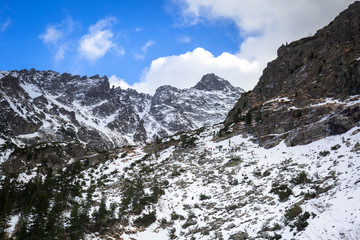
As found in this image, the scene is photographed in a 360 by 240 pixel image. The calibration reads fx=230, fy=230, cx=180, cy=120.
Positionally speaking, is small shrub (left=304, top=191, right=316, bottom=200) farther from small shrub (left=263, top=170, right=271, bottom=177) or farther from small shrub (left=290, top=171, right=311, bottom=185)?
small shrub (left=263, top=170, right=271, bottom=177)

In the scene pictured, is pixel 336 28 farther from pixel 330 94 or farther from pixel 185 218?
pixel 185 218

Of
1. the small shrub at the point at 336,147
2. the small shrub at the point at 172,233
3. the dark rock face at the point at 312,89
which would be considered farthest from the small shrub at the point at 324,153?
the small shrub at the point at 172,233

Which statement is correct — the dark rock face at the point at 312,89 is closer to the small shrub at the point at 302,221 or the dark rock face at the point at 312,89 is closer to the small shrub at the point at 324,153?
the small shrub at the point at 324,153

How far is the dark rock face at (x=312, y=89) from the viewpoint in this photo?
2838cm

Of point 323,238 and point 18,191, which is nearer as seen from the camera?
point 323,238

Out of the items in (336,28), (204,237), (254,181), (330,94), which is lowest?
(204,237)

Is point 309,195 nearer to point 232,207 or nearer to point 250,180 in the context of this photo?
point 232,207

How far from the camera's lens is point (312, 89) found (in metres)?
38.1

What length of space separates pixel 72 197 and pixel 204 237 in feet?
62.0

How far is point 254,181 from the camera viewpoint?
2373 centimetres

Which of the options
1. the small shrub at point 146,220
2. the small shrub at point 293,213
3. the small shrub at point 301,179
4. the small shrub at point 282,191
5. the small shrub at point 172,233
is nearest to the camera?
the small shrub at point 293,213

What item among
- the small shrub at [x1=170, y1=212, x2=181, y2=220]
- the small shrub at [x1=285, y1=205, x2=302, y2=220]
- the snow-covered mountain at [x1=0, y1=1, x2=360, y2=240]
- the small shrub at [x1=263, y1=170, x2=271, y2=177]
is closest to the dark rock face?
the snow-covered mountain at [x1=0, y1=1, x2=360, y2=240]

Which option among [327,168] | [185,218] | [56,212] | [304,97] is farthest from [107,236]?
[304,97]

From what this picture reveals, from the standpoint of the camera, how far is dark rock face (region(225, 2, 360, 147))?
2838 cm
